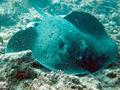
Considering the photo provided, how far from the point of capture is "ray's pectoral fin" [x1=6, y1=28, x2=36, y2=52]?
16.4 ft

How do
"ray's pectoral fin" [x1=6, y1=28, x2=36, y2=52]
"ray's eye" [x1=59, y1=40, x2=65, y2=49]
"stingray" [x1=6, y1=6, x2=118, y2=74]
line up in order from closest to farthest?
"stingray" [x1=6, y1=6, x2=118, y2=74] → "ray's eye" [x1=59, y1=40, x2=65, y2=49] → "ray's pectoral fin" [x1=6, y1=28, x2=36, y2=52]

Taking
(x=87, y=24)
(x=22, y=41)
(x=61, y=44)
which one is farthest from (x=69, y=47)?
(x=22, y=41)

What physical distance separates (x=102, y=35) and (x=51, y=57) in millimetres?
1651

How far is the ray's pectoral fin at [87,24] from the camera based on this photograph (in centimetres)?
500

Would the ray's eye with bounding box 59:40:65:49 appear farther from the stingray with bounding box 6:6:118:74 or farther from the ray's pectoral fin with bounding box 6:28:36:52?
the ray's pectoral fin with bounding box 6:28:36:52

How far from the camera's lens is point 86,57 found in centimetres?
396

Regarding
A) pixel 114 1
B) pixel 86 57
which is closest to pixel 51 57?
pixel 86 57

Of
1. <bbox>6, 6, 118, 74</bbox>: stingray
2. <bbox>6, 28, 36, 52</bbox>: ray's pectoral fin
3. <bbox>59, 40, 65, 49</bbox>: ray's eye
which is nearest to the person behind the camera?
<bbox>6, 6, 118, 74</bbox>: stingray

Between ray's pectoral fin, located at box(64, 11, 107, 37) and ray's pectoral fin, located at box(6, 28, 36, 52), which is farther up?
ray's pectoral fin, located at box(64, 11, 107, 37)

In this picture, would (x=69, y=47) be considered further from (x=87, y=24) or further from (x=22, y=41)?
(x=22, y=41)

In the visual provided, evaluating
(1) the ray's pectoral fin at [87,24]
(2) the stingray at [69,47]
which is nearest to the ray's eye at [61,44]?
(2) the stingray at [69,47]

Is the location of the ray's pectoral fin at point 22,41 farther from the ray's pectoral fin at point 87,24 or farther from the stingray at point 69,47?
the ray's pectoral fin at point 87,24

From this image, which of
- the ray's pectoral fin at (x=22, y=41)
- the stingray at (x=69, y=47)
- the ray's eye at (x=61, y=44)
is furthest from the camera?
the ray's pectoral fin at (x=22, y=41)

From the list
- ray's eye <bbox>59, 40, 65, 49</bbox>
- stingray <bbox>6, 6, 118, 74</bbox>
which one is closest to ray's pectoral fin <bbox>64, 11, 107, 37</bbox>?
stingray <bbox>6, 6, 118, 74</bbox>
